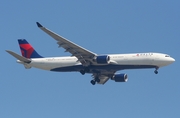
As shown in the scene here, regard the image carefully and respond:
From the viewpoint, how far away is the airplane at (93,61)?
79.3m

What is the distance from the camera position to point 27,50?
301 feet

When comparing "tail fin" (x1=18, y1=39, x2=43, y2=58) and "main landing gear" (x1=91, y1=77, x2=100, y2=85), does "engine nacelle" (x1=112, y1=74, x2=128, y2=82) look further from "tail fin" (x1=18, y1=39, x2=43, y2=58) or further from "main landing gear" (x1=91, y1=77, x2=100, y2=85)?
"tail fin" (x1=18, y1=39, x2=43, y2=58)

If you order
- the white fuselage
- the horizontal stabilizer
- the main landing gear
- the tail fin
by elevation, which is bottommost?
the main landing gear

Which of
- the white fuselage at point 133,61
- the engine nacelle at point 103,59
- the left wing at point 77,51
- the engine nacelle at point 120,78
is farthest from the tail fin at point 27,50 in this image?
the engine nacelle at point 103,59

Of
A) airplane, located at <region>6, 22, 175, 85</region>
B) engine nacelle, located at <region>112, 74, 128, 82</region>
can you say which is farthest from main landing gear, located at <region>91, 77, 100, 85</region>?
engine nacelle, located at <region>112, 74, 128, 82</region>

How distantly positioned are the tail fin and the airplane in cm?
225

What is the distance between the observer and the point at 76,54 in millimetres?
81500

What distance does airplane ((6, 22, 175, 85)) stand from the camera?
260 ft

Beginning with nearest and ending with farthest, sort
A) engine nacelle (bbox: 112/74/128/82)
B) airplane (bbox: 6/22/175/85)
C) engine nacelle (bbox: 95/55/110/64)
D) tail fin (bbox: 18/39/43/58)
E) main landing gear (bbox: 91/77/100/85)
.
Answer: airplane (bbox: 6/22/175/85), engine nacelle (bbox: 95/55/110/64), main landing gear (bbox: 91/77/100/85), engine nacelle (bbox: 112/74/128/82), tail fin (bbox: 18/39/43/58)

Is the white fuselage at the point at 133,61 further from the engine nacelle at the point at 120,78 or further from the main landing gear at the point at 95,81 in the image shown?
the engine nacelle at the point at 120,78

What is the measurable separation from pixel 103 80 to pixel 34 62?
12.5 metres

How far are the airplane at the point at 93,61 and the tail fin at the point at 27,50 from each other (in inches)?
88.5

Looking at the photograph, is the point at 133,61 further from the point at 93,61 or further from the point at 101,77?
the point at 101,77

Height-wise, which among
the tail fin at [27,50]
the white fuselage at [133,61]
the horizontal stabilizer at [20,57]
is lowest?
the white fuselage at [133,61]
